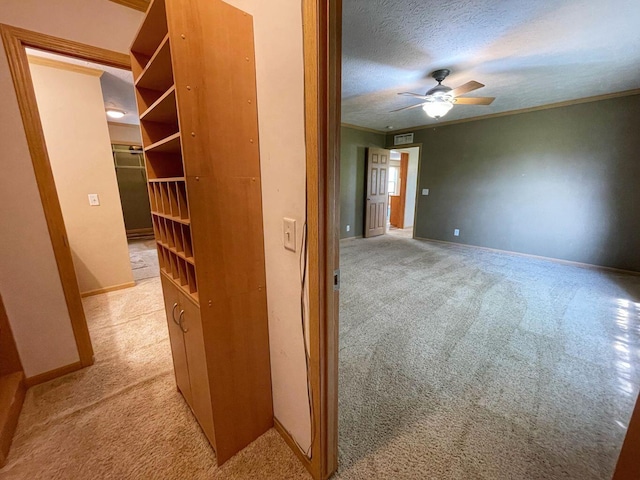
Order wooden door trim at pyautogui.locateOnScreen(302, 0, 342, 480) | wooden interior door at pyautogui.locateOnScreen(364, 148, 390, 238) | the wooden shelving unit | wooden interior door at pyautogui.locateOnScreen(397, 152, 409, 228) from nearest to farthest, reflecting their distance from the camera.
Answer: wooden door trim at pyautogui.locateOnScreen(302, 0, 342, 480) → the wooden shelving unit → wooden interior door at pyautogui.locateOnScreen(364, 148, 390, 238) → wooden interior door at pyautogui.locateOnScreen(397, 152, 409, 228)

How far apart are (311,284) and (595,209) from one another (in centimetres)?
488

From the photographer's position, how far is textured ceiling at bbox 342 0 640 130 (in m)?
1.77

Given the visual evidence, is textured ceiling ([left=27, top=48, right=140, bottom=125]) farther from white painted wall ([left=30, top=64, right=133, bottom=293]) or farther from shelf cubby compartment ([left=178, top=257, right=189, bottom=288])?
shelf cubby compartment ([left=178, top=257, right=189, bottom=288])

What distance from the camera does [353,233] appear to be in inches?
227

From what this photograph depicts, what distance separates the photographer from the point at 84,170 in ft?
9.37

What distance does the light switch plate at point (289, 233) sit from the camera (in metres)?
0.98

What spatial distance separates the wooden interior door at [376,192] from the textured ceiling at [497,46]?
2125mm

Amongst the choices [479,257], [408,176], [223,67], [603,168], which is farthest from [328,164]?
[408,176]

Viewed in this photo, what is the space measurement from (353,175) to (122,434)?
5151 millimetres

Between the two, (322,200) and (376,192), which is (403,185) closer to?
(376,192)

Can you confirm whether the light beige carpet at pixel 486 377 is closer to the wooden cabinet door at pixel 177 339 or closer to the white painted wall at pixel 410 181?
the wooden cabinet door at pixel 177 339

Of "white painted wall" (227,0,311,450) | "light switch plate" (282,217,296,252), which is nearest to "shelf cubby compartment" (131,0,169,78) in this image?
"white painted wall" (227,0,311,450)

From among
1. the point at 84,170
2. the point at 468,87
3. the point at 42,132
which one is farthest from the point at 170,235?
the point at 468,87

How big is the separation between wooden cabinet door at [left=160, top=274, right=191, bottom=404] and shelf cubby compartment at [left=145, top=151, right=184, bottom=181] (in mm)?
587
